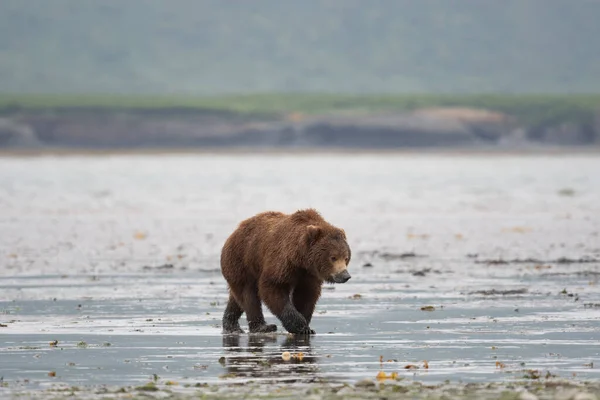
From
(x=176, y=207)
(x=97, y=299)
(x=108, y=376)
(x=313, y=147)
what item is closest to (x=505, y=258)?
(x=97, y=299)

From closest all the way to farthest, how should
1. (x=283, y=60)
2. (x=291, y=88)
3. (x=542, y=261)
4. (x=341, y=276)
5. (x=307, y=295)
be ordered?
(x=341, y=276) < (x=307, y=295) < (x=542, y=261) < (x=291, y=88) < (x=283, y=60)

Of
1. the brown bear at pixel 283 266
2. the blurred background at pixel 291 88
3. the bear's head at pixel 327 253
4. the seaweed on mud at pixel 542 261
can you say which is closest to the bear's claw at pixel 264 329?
the brown bear at pixel 283 266

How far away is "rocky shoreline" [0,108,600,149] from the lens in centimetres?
11869

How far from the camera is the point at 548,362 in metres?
10.6

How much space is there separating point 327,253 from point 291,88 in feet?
538

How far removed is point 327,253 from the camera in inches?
489

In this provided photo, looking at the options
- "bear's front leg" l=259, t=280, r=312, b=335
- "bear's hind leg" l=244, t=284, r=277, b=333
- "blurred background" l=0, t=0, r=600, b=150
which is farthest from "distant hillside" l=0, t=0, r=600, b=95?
"bear's front leg" l=259, t=280, r=312, b=335

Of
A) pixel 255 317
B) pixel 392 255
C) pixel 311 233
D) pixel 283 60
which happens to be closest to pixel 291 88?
pixel 283 60

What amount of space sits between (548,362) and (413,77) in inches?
6881

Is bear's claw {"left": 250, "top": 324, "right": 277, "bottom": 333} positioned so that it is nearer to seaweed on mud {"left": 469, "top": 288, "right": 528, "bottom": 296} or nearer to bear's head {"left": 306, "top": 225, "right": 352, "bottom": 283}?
bear's head {"left": 306, "top": 225, "right": 352, "bottom": 283}

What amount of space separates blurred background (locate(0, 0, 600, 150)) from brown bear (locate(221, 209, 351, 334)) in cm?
10043

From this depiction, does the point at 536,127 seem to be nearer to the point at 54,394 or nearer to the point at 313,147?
the point at 313,147

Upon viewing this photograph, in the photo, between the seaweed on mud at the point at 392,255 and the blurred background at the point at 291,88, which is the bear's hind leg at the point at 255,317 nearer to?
the seaweed on mud at the point at 392,255

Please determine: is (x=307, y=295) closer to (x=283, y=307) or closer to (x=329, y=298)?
(x=283, y=307)
